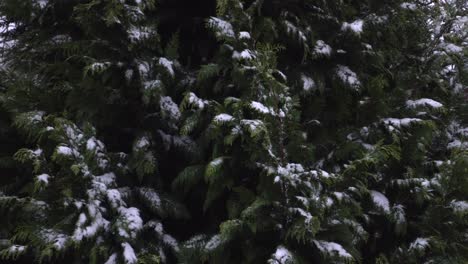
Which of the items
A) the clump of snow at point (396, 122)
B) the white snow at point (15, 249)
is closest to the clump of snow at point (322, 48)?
the clump of snow at point (396, 122)

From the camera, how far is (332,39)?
12.2 ft

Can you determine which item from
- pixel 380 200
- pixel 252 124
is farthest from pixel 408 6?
pixel 252 124

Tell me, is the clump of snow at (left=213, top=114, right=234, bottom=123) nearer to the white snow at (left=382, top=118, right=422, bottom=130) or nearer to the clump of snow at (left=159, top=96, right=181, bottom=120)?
the clump of snow at (left=159, top=96, right=181, bottom=120)

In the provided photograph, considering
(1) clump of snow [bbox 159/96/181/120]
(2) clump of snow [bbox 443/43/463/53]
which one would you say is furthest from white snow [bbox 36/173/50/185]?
(2) clump of snow [bbox 443/43/463/53]

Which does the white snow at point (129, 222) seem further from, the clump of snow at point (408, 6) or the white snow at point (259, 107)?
the clump of snow at point (408, 6)

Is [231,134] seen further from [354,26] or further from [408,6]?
[408,6]

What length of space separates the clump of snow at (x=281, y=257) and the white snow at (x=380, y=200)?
1.03m

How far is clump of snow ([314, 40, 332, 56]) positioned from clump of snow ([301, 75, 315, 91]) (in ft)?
0.71

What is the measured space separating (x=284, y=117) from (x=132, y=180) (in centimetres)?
129

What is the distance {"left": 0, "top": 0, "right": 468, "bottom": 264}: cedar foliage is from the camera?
2.81 m

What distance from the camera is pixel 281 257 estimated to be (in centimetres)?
259

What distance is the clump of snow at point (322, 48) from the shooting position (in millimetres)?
3560

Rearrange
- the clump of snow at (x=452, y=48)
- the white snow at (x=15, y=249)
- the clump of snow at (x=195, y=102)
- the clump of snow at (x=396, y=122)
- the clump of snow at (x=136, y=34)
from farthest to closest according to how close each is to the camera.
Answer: the clump of snow at (x=452, y=48), the clump of snow at (x=396, y=122), the clump of snow at (x=136, y=34), the clump of snow at (x=195, y=102), the white snow at (x=15, y=249)

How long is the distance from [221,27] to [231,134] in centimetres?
75
